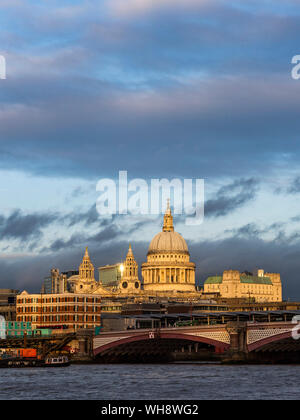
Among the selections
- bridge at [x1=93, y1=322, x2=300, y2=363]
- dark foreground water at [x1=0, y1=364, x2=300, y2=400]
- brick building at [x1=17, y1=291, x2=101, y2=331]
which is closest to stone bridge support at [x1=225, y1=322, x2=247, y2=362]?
bridge at [x1=93, y1=322, x2=300, y2=363]

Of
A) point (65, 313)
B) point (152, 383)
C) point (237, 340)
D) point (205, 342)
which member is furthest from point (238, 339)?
point (65, 313)

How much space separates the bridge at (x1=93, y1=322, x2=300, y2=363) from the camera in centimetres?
15325

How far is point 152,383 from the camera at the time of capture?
110 metres

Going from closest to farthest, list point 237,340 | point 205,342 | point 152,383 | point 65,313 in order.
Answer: point 152,383
point 237,340
point 205,342
point 65,313

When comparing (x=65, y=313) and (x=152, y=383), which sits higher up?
(x=65, y=313)

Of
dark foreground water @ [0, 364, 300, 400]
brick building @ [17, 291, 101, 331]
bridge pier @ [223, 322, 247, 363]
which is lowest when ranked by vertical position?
dark foreground water @ [0, 364, 300, 400]

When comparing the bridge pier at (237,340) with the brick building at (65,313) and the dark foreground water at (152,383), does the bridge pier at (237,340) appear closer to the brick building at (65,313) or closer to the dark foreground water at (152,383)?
the dark foreground water at (152,383)

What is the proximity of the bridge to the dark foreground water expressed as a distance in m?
15.4

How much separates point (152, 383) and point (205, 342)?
50726 millimetres

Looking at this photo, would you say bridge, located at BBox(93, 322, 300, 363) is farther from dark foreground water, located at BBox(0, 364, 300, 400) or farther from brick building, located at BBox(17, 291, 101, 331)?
brick building, located at BBox(17, 291, 101, 331)

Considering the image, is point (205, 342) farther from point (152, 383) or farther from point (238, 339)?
point (152, 383)

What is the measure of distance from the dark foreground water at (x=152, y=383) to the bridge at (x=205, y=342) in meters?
15.4

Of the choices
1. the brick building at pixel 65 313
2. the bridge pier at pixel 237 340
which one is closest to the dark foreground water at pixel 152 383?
the bridge pier at pixel 237 340
